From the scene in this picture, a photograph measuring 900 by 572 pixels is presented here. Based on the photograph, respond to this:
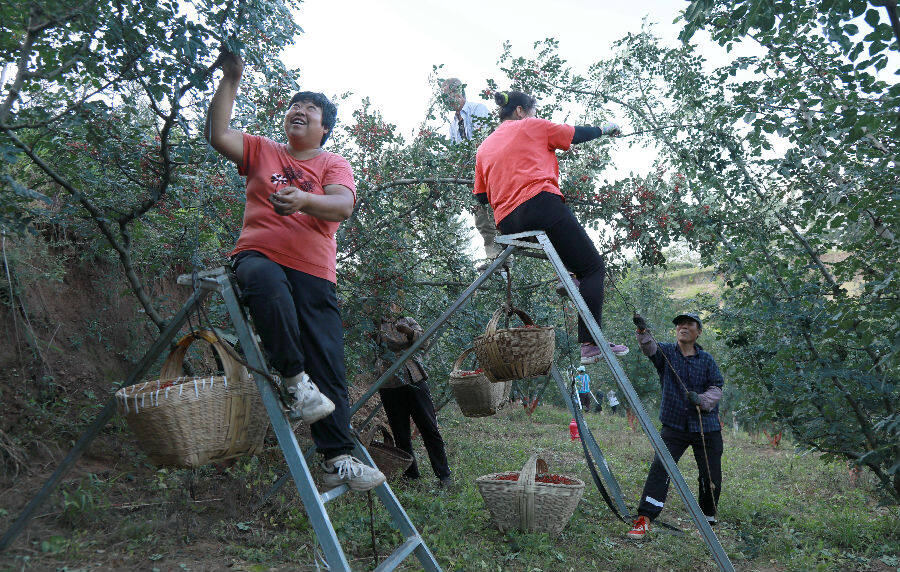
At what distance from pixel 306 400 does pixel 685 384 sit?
3.71 meters

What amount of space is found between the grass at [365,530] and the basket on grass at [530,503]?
0.33 ft

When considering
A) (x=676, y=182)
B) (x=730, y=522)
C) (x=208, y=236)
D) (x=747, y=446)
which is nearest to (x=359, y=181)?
(x=208, y=236)

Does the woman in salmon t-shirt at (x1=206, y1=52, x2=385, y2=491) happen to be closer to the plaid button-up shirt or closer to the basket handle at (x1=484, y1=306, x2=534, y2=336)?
the basket handle at (x1=484, y1=306, x2=534, y2=336)

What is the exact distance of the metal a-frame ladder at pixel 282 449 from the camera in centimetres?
225

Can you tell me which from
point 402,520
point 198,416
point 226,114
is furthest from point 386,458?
point 226,114

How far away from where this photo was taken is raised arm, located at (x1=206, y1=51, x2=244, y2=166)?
99.9 inches

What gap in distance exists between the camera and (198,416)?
2252mm

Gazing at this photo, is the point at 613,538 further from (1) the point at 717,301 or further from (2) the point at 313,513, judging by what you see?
(1) the point at 717,301

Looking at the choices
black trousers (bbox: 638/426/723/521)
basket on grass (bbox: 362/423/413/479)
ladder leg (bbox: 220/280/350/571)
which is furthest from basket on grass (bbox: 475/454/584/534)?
ladder leg (bbox: 220/280/350/571)

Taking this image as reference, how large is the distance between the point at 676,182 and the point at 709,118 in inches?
30.6

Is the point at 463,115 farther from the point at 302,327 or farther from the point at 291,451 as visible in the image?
the point at 291,451

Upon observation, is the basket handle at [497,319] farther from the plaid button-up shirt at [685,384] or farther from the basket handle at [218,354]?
the basket handle at [218,354]

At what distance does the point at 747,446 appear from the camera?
1271 cm

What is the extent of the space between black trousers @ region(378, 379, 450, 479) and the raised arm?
132 inches
